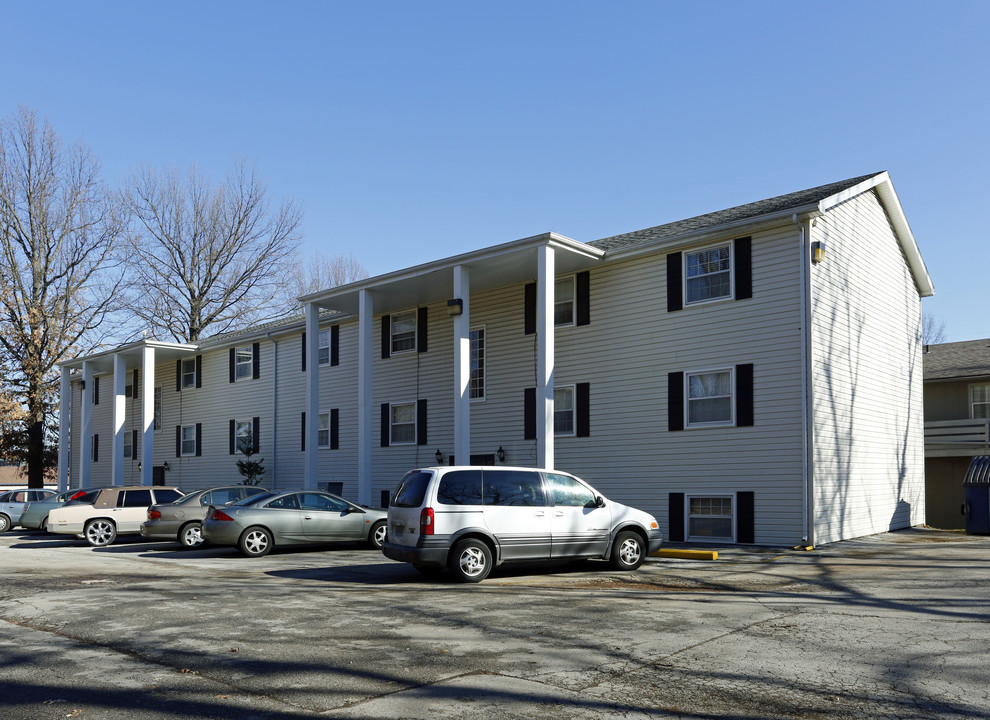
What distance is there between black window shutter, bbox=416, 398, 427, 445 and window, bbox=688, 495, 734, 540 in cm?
914

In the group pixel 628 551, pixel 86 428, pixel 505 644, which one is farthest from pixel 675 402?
pixel 86 428

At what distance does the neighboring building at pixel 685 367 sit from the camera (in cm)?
1800

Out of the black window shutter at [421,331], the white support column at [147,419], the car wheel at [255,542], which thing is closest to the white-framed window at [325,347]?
the black window shutter at [421,331]

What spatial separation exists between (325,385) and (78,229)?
1992 centimetres

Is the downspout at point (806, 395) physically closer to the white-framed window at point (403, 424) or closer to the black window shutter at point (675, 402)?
the black window shutter at point (675, 402)

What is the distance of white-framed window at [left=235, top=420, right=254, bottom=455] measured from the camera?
105 ft

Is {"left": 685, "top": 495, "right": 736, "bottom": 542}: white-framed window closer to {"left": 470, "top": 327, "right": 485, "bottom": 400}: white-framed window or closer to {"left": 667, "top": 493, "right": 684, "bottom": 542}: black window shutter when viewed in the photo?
{"left": 667, "top": 493, "right": 684, "bottom": 542}: black window shutter

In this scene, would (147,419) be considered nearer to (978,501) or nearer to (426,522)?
(426,522)

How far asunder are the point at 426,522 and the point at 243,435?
21959mm

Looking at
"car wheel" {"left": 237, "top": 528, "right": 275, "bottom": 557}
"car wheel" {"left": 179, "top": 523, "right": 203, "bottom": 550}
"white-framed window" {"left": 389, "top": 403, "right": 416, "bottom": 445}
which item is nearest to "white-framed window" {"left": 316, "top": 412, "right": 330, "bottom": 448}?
"white-framed window" {"left": 389, "top": 403, "right": 416, "bottom": 445}

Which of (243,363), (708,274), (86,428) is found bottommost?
(86,428)

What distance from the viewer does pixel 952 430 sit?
2948 centimetres

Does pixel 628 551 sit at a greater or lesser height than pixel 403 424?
lesser

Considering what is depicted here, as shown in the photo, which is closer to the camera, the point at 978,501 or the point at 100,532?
the point at 100,532
